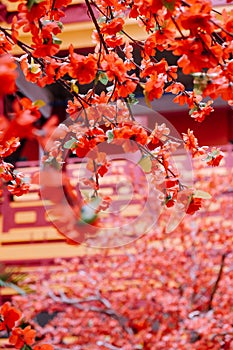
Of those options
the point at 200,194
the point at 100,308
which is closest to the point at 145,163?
the point at 200,194

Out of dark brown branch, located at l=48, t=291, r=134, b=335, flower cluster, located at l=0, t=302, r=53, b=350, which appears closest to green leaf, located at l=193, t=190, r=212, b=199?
flower cluster, located at l=0, t=302, r=53, b=350

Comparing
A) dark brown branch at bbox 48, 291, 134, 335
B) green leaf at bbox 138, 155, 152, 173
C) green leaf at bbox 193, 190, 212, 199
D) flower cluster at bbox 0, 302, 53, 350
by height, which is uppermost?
green leaf at bbox 138, 155, 152, 173

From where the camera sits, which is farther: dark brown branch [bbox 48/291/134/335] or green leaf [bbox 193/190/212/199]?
dark brown branch [bbox 48/291/134/335]

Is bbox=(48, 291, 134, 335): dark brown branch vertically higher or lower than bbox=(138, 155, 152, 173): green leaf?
lower

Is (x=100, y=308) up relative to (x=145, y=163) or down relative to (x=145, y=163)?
down

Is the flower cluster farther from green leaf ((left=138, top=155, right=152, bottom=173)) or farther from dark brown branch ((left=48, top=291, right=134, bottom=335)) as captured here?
dark brown branch ((left=48, top=291, right=134, bottom=335))

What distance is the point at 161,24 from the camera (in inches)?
38.8

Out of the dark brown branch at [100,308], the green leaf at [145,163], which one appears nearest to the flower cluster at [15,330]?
the green leaf at [145,163]

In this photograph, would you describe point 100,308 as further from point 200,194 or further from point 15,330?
point 200,194

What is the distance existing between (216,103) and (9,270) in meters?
2.19

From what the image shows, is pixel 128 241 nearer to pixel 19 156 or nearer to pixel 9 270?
pixel 9 270

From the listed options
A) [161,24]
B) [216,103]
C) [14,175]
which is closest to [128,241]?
[216,103]

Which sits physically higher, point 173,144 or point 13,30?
point 13,30

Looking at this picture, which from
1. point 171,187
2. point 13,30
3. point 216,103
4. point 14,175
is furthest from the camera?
point 216,103
